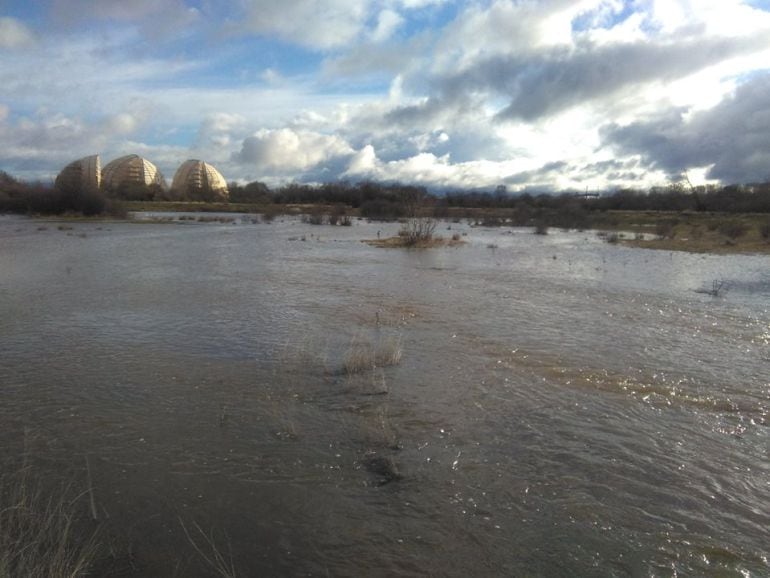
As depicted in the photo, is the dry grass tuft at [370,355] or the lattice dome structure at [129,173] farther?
the lattice dome structure at [129,173]

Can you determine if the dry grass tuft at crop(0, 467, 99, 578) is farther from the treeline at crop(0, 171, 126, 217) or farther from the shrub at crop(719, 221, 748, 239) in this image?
the treeline at crop(0, 171, 126, 217)

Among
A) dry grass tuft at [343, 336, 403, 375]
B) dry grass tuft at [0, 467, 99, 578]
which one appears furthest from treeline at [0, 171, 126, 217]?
dry grass tuft at [0, 467, 99, 578]

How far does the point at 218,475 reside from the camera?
589 cm

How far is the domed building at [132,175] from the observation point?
118m

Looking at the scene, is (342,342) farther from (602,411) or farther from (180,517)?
(180,517)

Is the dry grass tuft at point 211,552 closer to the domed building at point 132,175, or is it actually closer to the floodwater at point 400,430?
the floodwater at point 400,430

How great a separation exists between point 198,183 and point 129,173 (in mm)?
14693

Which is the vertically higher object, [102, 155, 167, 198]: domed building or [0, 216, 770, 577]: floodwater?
[102, 155, 167, 198]: domed building

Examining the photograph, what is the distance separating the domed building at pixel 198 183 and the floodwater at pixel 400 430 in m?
115

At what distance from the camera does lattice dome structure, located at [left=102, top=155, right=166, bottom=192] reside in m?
123

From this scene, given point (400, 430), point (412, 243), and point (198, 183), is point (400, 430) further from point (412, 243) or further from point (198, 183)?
point (198, 183)

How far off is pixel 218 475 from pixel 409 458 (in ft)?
6.62

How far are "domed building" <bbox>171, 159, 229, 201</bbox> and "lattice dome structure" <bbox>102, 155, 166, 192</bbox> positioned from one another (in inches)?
211

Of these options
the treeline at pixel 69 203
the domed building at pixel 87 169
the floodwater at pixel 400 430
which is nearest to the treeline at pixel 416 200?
the treeline at pixel 69 203
